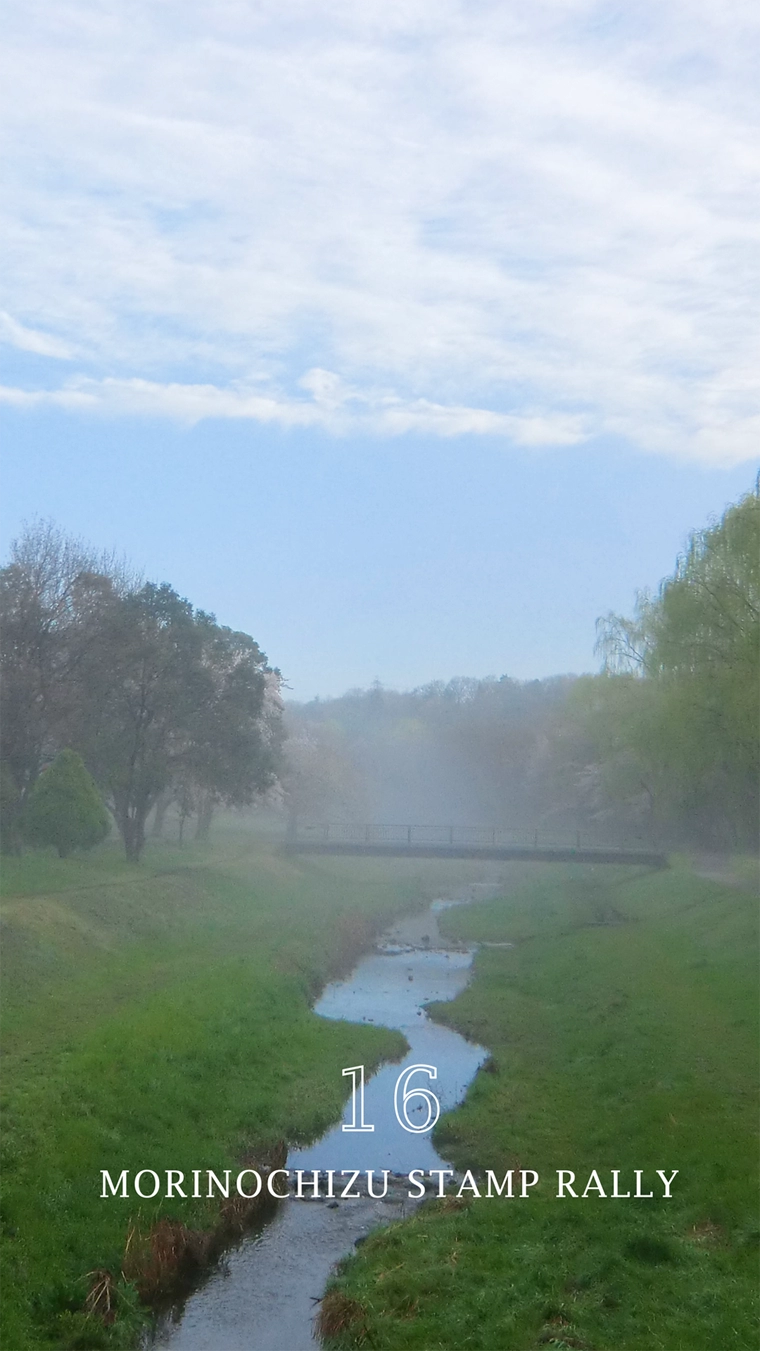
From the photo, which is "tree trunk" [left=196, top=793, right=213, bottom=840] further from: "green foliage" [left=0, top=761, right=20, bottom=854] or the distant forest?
"green foliage" [left=0, top=761, right=20, bottom=854]

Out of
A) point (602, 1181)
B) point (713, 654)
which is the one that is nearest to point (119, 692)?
point (713, 654)

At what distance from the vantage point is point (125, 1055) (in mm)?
16375

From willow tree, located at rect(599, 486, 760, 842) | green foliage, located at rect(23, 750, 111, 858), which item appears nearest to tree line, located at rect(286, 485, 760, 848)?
willow tree, located at rect(599, 486, 760, 842)

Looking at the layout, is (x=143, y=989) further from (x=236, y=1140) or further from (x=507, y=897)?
(x=507, y=897)

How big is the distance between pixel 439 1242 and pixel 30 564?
30278 mm

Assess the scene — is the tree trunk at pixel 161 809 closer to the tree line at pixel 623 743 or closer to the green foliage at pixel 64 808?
the tree line at pixel 623 743

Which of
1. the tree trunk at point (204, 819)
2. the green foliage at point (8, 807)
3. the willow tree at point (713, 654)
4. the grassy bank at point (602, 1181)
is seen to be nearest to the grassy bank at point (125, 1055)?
the green foliage at point (8, 807)

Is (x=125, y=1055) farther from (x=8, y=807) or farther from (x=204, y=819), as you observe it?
(x=204, y=819)

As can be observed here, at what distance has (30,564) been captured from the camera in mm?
37750

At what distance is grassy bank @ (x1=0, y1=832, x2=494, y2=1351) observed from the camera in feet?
37.2

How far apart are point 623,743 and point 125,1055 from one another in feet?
132

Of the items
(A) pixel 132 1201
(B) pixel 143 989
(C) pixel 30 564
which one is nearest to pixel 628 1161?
(A) pixel 132 1201

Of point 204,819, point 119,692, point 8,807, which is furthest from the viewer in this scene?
point 204,819

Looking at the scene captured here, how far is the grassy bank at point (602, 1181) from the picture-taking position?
9.85 m
